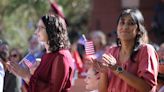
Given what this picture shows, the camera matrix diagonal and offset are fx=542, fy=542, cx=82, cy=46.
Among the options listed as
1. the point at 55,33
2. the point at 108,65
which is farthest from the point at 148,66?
the point at 55,33

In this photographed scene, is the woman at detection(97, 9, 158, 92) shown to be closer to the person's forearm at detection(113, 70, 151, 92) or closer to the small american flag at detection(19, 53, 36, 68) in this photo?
the person's forearm at detection(113, 70, 151, 92)

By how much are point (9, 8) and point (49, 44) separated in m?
5.45

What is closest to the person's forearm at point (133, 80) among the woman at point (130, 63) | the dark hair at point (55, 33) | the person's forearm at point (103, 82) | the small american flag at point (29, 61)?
the woman at point (130, 63)

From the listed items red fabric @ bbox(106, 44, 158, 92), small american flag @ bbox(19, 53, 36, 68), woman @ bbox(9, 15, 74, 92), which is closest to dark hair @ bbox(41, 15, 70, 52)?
woman @ bbox(9, 15, 74, 92)

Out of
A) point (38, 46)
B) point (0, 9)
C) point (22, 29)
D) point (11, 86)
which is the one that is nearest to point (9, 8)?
point (0, 9)

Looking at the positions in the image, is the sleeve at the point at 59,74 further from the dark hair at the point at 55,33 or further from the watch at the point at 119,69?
the watch at the point at 119,69

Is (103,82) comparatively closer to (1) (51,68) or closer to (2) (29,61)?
(1) (51,68)

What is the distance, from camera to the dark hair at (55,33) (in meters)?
5.03

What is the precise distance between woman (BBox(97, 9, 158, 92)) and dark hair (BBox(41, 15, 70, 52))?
0.54m

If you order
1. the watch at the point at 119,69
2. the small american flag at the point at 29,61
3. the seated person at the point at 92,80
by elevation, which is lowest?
the seated person at the point at 92,80

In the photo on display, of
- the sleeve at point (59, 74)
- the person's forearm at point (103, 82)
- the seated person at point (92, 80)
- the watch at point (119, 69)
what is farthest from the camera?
the seated person at point (92, 80)

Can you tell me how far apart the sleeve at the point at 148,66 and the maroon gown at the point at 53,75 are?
30.2 inches

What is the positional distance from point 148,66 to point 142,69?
5 cm

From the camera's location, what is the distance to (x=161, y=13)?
1203 centimetres
